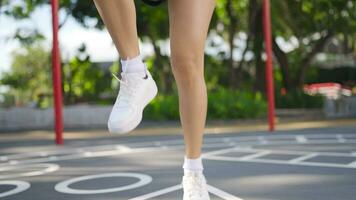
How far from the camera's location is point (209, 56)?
19.6m

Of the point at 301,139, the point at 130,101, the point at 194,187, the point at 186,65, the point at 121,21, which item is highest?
the point at 121,21

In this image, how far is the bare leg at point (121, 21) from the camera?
151cm

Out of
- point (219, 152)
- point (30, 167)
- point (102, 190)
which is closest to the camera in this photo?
point (102, 190)

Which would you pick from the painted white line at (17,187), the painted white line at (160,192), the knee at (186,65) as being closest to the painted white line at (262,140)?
the painted white line at (160,192)

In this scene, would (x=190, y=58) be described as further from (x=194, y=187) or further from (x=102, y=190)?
(x=102, y=190)

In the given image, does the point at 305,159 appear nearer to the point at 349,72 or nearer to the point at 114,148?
the point at 114,148

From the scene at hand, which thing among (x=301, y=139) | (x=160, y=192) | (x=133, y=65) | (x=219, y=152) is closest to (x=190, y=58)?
(x=133, y=65)

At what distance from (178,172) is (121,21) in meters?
1.98

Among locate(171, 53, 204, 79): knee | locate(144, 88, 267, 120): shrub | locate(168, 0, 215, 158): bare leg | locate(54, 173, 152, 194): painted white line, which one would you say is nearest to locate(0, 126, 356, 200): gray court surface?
locate(54, 173, 152, 194): painted white line

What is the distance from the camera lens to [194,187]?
1.81 m

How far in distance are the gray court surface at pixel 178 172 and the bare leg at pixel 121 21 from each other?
3.62ft

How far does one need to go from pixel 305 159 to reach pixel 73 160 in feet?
6.85

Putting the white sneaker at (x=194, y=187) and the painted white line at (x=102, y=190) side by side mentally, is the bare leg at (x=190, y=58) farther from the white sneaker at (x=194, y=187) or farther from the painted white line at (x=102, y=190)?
the painted white line at (x=102, y=190)

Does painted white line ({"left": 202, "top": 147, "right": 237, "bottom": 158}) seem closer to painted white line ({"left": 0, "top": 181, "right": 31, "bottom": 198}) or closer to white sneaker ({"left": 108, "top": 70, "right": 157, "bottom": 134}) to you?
painted white line ({"left": 0, "top": 181, "right": 31, "bottom": 198})
